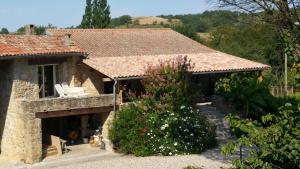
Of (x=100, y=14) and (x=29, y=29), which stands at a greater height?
(x=100, y=14)

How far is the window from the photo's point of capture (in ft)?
74.8

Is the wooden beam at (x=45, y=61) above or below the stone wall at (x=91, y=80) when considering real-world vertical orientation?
above

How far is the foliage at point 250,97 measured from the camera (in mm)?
24859

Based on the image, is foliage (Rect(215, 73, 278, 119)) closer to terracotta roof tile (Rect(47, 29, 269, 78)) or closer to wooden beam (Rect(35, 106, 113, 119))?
terracotta roof tile (Rect(47, 29, 269, 78))

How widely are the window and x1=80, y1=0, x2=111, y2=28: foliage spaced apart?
26.2 m

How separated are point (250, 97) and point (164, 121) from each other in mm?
5894

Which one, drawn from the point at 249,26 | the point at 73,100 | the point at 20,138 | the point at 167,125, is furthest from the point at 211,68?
the point at 249,26

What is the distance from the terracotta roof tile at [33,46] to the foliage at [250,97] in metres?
7.94

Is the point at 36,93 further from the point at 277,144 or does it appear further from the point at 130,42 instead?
the point at 277,144

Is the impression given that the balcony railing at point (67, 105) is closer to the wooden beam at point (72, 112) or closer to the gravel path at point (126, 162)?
the wooden beam at point (72, 112)

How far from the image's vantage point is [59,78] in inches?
925

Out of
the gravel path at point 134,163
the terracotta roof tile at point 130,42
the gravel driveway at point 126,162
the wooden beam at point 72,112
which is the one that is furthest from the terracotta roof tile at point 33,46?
the gravel path at point 134,163

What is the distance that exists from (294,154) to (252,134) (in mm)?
989

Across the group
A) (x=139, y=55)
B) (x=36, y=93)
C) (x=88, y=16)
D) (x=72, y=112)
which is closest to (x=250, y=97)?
(x=139, y=55)
